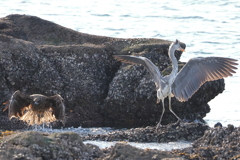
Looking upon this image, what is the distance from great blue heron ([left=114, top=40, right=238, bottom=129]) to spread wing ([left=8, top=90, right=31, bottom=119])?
2127 millimetres

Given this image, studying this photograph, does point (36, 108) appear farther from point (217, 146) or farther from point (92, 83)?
point (217, 146)

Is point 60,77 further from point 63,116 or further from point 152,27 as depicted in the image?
point 152,27

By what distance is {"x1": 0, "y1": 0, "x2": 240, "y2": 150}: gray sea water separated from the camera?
22.2 meters

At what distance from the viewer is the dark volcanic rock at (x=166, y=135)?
971cm

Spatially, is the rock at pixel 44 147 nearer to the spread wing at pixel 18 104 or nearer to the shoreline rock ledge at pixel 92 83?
the spread wing at pixel 18 104

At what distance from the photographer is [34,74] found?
12.1 m

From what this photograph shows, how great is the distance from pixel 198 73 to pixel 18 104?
3.90 m

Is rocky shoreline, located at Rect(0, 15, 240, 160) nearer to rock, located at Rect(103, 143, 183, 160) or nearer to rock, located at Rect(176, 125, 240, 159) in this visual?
rock, located at Rect(176, 125, 240, 159)

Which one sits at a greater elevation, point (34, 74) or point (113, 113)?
point (34, 74)

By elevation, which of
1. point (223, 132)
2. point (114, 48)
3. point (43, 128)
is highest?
point (114, 48)

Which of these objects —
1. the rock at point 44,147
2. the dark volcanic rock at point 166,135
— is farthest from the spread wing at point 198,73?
the rock at point 44,147

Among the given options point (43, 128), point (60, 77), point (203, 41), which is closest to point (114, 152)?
point (43, 128)

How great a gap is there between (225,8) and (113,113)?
19527mm

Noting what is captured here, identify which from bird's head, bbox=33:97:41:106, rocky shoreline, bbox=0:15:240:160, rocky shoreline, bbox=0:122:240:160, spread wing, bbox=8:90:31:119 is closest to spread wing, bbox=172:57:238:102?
rocky shoreline, bbox=0:15:240:160
